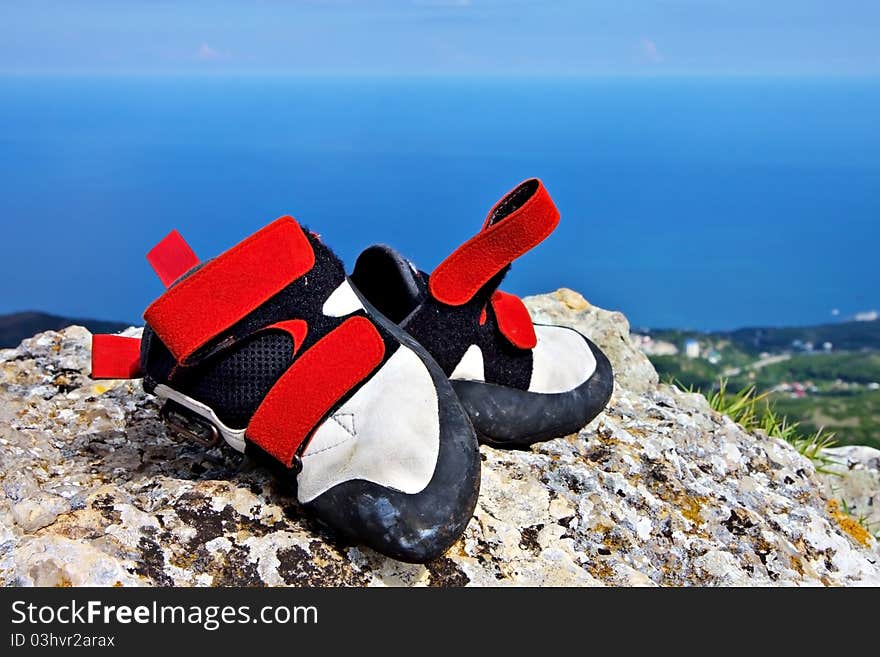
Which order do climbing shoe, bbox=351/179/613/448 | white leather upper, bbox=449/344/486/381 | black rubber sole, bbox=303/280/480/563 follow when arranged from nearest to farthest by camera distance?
black rubber sole, bbox=303/280/480/563
climbing shoe, bbox=351/179/613/448
white leather upper, bbox=449/344/486/381

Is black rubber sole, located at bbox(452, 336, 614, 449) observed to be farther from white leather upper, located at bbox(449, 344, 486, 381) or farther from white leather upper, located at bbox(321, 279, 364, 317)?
white leather upper, located at bbox(321, 279, 364, 317)

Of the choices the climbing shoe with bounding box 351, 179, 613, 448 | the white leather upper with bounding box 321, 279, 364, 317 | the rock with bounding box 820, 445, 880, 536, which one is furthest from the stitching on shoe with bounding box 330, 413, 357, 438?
the rock with bounding box 820, 445, 880, 536

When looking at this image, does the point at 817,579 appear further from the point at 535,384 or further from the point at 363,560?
the point at 363,560

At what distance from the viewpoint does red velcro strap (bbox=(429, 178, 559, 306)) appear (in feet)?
9.48

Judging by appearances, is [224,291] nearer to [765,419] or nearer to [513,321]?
[513,321]

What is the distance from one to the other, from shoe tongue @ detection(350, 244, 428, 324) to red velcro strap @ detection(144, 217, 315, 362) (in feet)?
1.71

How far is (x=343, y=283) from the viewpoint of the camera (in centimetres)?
276

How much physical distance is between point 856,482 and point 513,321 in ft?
9.60

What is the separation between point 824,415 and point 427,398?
50800 mm

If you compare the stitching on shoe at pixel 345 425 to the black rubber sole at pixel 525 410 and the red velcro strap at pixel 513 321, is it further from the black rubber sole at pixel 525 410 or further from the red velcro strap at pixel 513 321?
the red velcro strap at pixel 513 321

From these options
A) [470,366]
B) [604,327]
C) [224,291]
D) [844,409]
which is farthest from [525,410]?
[844,409]
